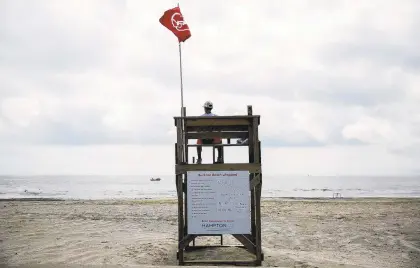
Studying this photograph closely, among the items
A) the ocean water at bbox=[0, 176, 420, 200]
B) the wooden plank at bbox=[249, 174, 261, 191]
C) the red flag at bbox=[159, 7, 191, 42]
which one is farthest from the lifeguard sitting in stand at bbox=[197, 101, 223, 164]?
the ocean water at bbox=[0, 176, 420, 200]

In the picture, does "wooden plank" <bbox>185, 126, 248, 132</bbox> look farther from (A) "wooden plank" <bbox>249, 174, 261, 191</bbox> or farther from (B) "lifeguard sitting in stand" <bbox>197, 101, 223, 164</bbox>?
(A) "wooden plank" <bbox>249, 174, 261, 191</bbox>

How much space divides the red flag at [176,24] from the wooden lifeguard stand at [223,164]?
2.83 m

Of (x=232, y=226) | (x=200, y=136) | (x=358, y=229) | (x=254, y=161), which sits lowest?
(x=358, y=229)

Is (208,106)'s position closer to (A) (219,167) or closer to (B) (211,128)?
(B) (211,128)

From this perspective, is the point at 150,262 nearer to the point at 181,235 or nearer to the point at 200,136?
the point at 181,235

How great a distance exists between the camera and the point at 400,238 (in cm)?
1171

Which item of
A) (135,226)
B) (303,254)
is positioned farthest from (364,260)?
(135,226)

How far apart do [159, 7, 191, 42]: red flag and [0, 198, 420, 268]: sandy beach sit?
17.3 feet

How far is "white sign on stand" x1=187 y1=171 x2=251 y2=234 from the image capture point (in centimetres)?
775

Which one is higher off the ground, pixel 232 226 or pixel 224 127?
pixel 224 127

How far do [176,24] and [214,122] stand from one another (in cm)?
330

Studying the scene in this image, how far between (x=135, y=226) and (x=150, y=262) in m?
5.91

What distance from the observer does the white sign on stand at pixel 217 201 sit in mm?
7750

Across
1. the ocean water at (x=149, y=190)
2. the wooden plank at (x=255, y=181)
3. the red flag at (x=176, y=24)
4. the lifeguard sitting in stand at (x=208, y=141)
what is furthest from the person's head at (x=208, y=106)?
the ocean water at (x=149, y=190)
